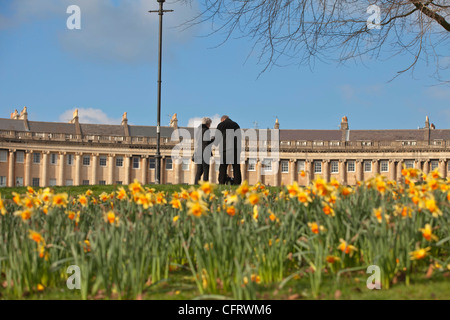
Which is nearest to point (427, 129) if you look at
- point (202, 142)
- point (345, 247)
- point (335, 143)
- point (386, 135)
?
point (386, 135)

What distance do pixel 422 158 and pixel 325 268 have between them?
8521 cm

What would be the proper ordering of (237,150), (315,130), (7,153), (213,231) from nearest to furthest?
(213,231) < (237,150) < (7,153) < (315,130)

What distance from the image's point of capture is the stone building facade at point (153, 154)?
3120 inches

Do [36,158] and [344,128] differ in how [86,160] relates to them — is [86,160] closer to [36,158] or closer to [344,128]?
[36,158]

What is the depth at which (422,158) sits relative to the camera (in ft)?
279

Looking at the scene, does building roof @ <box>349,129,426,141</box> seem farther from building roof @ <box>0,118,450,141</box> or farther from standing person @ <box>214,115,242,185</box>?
standing person @ <box>214,115,242,185</box>

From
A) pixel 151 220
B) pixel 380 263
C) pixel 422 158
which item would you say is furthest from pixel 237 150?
pixel 422 158

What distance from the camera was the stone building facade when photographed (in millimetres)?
79250

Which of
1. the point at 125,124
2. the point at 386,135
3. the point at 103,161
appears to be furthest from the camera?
the point at 386,135

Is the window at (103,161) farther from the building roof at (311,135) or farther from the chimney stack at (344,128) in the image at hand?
the chimney stack at (344,128)

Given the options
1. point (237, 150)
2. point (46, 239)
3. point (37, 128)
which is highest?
point (37, 128)

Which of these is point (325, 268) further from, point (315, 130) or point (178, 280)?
point (315, 130)

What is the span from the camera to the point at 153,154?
278 ft

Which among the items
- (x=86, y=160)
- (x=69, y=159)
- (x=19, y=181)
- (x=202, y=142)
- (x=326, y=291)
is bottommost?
(x=326, y=291)
